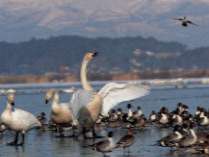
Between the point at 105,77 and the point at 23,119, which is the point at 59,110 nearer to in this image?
the point at 23,119

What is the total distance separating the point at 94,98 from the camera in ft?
70.6

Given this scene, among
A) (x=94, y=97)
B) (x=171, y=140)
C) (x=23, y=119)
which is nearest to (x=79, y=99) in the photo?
(x=94, y=97)

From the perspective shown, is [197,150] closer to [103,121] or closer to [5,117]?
[5,117]

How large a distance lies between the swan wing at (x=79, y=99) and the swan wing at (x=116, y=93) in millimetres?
819

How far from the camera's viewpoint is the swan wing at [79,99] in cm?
2088

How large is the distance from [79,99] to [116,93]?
1479 millimetres

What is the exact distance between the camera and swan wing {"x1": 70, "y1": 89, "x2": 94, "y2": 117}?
20.9 metres

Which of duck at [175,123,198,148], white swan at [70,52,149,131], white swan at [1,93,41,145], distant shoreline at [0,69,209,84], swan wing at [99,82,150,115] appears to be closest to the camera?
duck at [175,123,198,148]

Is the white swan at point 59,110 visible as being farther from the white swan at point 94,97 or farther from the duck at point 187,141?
the duck at point 187,141

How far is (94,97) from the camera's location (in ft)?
70.6

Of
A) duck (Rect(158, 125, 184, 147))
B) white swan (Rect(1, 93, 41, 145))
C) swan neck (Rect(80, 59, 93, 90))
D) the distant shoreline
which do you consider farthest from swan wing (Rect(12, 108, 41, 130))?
the distant shoreline

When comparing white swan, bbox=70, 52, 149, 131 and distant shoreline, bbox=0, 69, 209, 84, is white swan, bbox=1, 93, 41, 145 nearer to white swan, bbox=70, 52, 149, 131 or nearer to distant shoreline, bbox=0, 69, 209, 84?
white swan, bbox=70, 52, 149, 131

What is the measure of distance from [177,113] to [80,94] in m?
6.95

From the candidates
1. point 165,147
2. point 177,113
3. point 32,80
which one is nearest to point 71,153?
point 165,147
